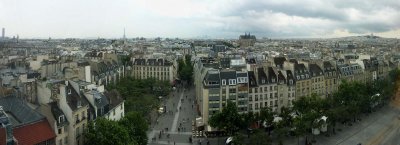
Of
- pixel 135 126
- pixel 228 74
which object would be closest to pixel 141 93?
pixel 228 74

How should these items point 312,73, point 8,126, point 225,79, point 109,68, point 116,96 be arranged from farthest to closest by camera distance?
point 109,68 < point 312,73 < point 225,79 < point 116,96 < point 8,126

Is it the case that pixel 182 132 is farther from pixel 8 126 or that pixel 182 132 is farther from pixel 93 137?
pixel 8 126

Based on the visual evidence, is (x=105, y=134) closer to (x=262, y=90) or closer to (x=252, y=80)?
(x=252, y=80)

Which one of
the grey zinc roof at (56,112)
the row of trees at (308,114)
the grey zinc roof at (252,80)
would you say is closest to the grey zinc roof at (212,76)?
the grey zinc roof at (252,80)

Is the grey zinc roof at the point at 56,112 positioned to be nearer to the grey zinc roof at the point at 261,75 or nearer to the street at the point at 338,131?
the street at the point at 338,131

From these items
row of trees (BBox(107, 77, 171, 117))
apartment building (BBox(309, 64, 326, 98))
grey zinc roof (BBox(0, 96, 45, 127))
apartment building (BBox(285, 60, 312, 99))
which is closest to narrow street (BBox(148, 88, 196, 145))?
row of trees (BBox(107, 77, 171, 117))

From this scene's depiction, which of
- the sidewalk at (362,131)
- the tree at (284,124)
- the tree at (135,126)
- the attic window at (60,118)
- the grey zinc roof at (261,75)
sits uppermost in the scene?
the grey zinc roof at (261,75)

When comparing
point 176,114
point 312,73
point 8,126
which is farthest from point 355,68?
point 8,126
